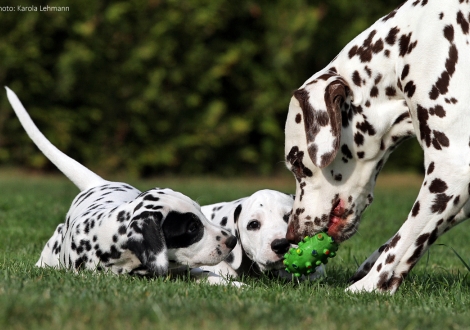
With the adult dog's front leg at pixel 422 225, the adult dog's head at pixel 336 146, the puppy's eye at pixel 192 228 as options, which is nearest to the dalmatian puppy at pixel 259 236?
A: the adult dog's head at pixel 336 146

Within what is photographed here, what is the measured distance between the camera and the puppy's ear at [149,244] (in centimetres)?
474

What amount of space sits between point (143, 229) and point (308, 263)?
1146 mm

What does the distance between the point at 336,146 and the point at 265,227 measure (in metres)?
1.02

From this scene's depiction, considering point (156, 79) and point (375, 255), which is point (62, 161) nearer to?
point (375, 255)

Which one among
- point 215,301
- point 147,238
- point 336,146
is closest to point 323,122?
point 336,146

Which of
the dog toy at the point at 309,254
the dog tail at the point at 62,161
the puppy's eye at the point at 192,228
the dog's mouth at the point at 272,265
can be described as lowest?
the dog's mouth at the point at 272,265

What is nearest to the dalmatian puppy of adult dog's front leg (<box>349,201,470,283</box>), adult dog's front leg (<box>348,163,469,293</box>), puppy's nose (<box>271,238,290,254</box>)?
puppy's nose (<box>271,238,290,254</box>)

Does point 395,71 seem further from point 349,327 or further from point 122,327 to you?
point 122,327

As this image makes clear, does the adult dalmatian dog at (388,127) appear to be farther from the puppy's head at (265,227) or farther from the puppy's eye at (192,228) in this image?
the puppy's eye at (192,228)

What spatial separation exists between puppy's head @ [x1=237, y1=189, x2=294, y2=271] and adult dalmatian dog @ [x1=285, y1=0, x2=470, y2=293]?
0.20 meters

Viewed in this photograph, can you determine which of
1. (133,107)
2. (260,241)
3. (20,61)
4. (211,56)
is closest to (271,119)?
(211,56)

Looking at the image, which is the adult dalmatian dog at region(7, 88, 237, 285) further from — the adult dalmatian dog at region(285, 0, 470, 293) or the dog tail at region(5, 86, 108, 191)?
the dog tail at region(5, 86, 108, 191)

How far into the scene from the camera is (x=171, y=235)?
4977 millimetres

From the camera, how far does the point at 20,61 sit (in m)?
14.2
